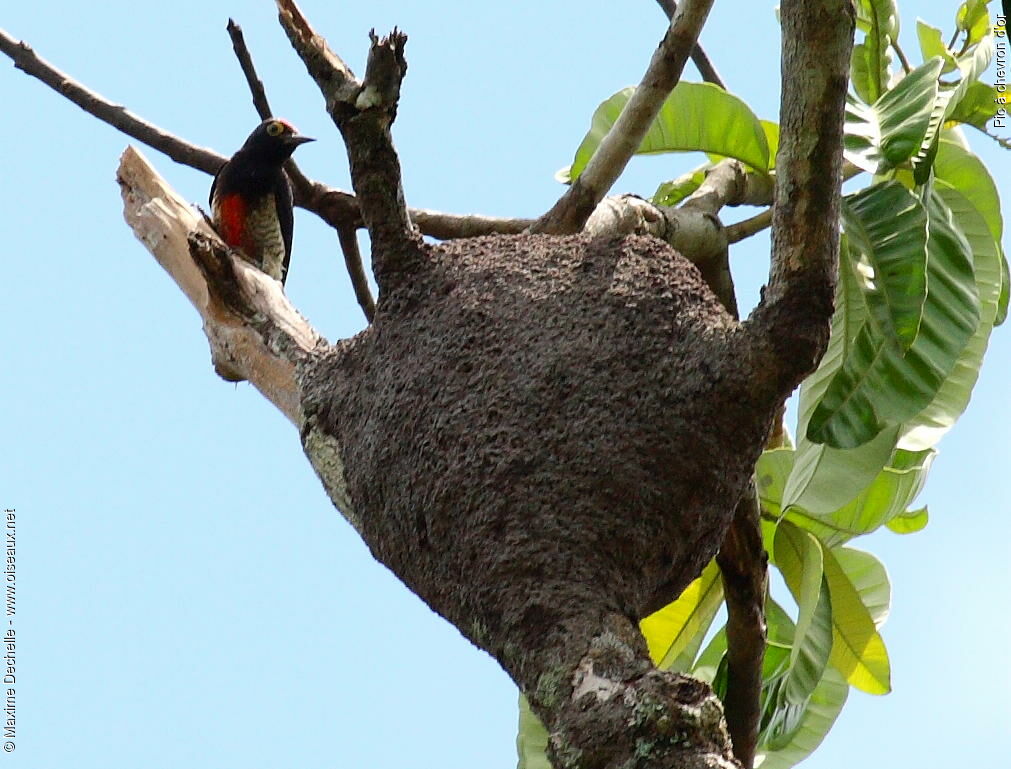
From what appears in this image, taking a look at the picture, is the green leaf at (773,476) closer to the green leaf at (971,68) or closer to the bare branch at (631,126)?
the bare branch at (631,126)

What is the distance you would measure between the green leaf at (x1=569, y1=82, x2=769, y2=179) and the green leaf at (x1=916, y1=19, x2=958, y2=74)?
832mm

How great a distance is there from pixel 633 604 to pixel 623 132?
1.79 metres

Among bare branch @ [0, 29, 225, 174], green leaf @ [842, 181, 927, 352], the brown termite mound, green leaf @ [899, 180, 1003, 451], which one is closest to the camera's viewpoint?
the brown termite mound

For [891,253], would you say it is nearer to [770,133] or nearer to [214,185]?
[770,133]

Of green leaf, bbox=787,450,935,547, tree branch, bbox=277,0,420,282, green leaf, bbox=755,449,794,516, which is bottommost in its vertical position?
green leaf, bbox=787,450,935,547

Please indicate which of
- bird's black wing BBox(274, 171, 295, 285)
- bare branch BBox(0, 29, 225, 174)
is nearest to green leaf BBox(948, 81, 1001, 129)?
Result: bird's black wing BBox(274, 171, 295, 285)

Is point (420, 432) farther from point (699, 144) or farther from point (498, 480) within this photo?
point (699, 144)

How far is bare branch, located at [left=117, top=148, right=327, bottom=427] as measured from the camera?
3391 millimetres

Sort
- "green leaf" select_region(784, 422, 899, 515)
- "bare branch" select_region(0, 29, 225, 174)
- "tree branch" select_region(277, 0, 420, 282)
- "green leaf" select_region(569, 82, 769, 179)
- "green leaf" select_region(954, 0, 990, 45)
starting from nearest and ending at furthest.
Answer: "tree branch" select_region(277, 0, 420, 282) → "green leaf" select_region(784, 422, 899, 515) → "green leaf" select_region(569, 82, 769, 179) → "green leaf" select_region(954, 0, 990, 45) → "bare branch" select_region(0, 29, 225, 174)

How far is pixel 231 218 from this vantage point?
5.15m

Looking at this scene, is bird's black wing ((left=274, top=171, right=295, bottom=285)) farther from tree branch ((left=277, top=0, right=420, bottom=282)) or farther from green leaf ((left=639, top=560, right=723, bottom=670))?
tree branch ((left=277, top=0, right=420, bottom=282))

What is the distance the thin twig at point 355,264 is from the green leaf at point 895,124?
192 cm

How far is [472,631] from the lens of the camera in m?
2.48

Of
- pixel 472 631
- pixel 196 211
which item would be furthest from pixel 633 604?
pixel 196 211
